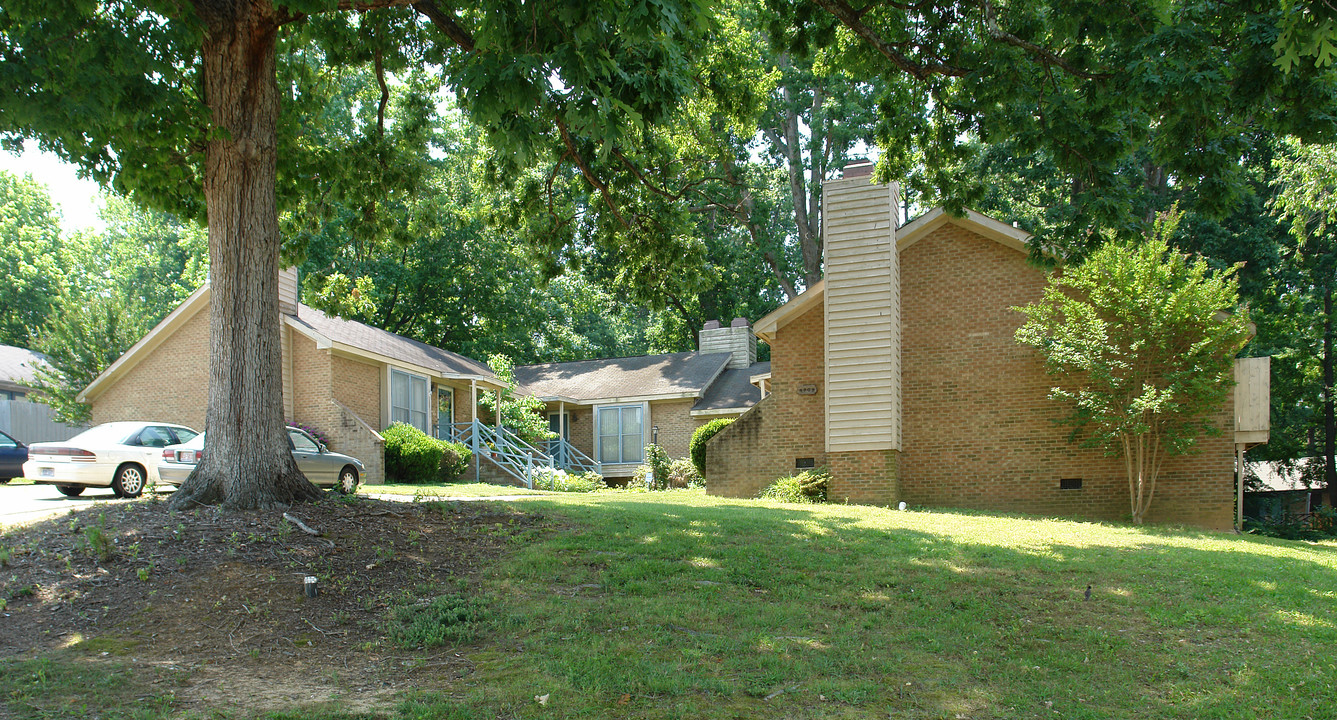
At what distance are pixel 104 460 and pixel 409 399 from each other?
10.6 metres

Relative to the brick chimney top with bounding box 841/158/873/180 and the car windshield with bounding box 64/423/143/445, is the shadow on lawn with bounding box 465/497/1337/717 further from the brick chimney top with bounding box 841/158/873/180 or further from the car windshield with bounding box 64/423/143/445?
the car windshield with bounding box 64/423/143/445

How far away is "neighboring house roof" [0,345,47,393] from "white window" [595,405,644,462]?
19.8 m

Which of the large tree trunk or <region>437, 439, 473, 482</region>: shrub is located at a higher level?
the large tree trunk

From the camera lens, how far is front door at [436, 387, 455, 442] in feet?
85.4

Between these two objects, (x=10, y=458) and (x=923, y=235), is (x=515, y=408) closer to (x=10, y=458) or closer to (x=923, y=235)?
(x=10, y=458)

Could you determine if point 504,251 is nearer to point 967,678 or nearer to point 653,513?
point 653,513

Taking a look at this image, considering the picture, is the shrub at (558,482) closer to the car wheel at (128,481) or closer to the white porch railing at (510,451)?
the white porch railing at (510,451)

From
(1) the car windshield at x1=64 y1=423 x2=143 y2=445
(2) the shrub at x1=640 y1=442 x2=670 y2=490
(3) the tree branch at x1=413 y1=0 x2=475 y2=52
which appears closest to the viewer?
(3) the tree branch at x1=413 y1=0 x2=475 y2=52

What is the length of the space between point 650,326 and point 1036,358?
99.0 feet

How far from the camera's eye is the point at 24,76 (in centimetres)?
753


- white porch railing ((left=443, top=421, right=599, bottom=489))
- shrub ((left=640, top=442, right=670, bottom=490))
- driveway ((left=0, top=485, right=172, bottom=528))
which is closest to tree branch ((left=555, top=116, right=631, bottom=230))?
driveway ((left=0, top=485, right=172, bottom=528))

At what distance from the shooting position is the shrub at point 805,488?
54.3ft

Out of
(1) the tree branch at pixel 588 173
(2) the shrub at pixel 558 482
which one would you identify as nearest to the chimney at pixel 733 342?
(2) the shrub at pixel 558 482

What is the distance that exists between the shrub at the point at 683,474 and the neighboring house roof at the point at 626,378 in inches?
152
